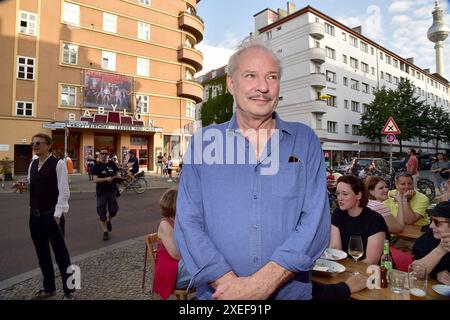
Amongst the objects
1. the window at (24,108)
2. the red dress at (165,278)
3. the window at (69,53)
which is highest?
the window at (69,53)

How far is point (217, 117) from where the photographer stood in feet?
129

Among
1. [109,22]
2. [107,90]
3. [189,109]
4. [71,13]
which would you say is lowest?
[189,109]

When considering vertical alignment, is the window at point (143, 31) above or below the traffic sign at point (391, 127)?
above

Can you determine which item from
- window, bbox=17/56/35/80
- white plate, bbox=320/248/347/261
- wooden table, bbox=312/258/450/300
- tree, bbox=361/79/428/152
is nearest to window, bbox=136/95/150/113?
window, bbox=17/56/35/80

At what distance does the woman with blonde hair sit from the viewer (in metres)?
3.89

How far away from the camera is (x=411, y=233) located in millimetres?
3840

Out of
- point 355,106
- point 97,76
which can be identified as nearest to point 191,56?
point 97,76

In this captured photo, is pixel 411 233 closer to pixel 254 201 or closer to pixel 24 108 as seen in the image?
pixel 254 201

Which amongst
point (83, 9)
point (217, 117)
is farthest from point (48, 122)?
point (217, 117)

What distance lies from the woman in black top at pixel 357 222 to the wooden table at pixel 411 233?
37.9 inches

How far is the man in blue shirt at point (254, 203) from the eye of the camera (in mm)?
1409

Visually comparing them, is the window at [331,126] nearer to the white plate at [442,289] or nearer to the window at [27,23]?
the window at [27,23]

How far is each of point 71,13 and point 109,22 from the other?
3.12 m

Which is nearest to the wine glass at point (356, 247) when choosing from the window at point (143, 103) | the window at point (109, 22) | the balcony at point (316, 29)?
the window at point (143, 103)
